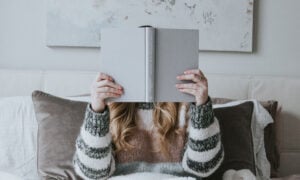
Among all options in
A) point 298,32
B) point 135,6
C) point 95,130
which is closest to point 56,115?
point 95,130

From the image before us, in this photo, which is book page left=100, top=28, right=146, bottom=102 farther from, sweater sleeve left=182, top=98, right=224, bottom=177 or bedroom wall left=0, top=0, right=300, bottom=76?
bedroom wall left=0, top=0, right=300, bottom=76

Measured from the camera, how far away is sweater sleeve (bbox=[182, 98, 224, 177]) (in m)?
1.20

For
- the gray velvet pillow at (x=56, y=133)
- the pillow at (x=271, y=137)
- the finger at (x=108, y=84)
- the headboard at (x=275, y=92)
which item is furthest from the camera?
the headboard at (x=275, y=92)

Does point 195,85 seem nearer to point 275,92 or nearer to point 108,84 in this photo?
point 108,84

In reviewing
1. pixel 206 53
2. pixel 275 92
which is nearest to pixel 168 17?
pixel 206 53

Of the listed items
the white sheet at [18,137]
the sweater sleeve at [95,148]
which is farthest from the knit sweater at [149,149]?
the white sheet at [18,137]

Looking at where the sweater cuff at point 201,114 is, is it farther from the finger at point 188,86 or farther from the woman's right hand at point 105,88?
the woman's right hand at point 105,88

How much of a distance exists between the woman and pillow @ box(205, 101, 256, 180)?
7.2 inches

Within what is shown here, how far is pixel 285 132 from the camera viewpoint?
1839 mm

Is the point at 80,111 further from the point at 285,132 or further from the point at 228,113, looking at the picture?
the point at 285,132

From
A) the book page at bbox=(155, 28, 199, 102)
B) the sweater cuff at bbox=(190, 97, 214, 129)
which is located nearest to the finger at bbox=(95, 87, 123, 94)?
the book page at bbox=(155, 28, 199, 102)

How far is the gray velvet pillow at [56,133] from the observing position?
1391mm

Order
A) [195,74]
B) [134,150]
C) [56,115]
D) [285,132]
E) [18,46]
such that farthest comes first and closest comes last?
[18,46] < [285,132] < [56,115] < [134,150] < [195,74]

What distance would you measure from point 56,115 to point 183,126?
0.47 metres
